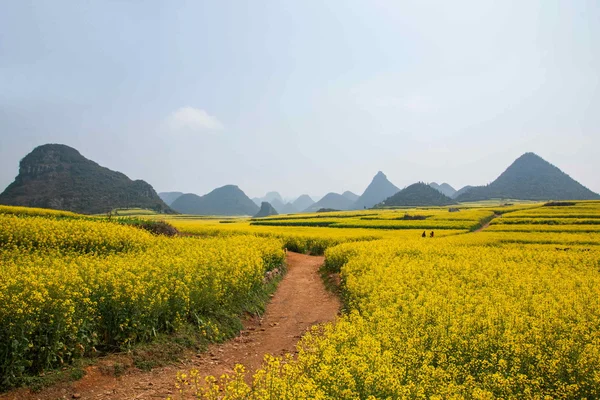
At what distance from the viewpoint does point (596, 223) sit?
37.0 m

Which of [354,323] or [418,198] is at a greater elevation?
[418,198]

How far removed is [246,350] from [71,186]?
130457 mm

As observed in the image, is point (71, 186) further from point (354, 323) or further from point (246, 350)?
point (354, 323)

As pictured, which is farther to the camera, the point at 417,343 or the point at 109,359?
the point at 109,359

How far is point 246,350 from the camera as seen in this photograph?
30.9ft

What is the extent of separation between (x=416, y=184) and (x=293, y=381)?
609 ft

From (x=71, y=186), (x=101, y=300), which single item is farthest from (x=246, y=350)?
(x=71, y=186)

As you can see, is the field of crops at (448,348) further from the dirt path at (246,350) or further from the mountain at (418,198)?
the mountain at (418,198)

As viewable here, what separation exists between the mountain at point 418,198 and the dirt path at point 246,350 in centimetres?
14374

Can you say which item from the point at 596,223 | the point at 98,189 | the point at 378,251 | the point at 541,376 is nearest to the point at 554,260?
the point at 378,251

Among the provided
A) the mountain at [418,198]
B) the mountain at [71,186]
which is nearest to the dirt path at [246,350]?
the mountain at [71,186]

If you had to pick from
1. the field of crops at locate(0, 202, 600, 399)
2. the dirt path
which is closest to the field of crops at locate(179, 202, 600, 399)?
the field of crops at locate(0, 202, 600, 399)

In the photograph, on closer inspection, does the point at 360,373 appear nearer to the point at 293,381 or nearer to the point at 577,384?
the point at 293,381

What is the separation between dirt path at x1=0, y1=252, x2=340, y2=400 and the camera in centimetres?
638
